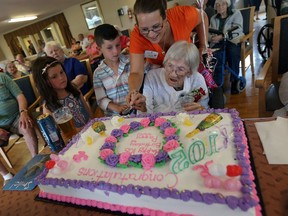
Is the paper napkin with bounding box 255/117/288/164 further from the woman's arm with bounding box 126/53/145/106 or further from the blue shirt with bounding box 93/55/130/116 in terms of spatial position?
the blue shirt with bounding box 93/55/130/116

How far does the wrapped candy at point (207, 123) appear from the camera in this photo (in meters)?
0.84

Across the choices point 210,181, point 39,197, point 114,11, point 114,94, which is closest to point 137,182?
point 210,181

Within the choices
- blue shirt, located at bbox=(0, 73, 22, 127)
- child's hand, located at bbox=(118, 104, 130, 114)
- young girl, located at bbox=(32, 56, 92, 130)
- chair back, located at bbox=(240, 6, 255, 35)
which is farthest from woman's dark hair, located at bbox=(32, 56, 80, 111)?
chair back, located at bbox=(240, 6, 255, 35)

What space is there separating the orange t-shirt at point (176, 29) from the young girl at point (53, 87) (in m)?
0.62

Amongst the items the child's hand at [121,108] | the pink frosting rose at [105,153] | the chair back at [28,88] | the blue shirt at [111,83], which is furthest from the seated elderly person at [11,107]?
the pink frosting rose at [105,153]

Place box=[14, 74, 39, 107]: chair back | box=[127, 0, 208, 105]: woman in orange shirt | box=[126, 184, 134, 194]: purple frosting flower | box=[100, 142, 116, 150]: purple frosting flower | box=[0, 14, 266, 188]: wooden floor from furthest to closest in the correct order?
box=[14, 74, 39, 107]: chair back, box=[0, 14, 266, 188]: wooden floor, box=[127, 0, 208, 105]: woman in orange shirt, box=[100, 142, 116, 150]: purple frosting flower, box=[126, 184, 134, 194]: purple frosting flower

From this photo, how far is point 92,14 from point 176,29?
361 inches

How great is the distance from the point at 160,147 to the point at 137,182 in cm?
18

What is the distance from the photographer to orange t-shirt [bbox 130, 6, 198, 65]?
139cm

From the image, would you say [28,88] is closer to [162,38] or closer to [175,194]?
[162,38]

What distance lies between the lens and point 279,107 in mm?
1395

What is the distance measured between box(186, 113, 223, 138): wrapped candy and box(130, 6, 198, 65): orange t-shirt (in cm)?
69

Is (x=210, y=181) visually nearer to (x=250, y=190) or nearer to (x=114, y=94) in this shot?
(x=250, y=190)

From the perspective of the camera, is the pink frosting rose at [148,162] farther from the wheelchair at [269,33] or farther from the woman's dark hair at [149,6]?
the wheelchair at [269,33]
